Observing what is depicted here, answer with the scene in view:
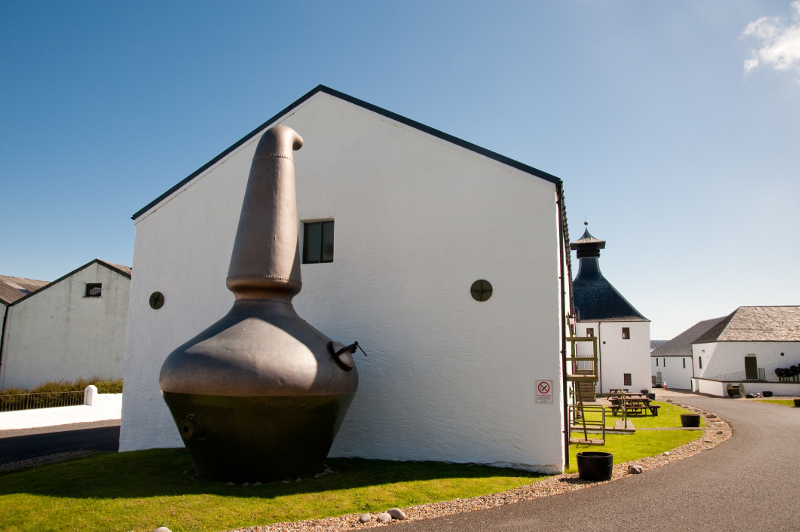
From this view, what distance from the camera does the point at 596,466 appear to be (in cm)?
900

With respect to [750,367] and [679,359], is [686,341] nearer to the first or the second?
[679,359]

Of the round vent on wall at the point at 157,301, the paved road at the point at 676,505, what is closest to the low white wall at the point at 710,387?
the paved road at the point at 676,505

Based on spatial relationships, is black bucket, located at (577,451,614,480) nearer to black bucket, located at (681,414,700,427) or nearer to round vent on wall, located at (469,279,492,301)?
round vent on wall, located at (469,279,492,301)

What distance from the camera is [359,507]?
7.51m

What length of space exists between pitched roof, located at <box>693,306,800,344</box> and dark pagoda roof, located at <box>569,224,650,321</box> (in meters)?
8.40

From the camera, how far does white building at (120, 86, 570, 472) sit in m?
10.2

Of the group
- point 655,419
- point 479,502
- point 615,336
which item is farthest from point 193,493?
point 615,336

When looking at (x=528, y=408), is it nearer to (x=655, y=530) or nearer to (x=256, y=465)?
(x=655, y=530)

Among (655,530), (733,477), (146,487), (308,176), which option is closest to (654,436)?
(733,477)

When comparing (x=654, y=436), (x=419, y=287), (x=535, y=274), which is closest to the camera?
(x=535, y=274)

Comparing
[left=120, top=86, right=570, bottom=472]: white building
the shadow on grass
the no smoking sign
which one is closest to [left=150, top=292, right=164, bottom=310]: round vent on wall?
[left=120, top=86, right=570, bottom=472]: white building

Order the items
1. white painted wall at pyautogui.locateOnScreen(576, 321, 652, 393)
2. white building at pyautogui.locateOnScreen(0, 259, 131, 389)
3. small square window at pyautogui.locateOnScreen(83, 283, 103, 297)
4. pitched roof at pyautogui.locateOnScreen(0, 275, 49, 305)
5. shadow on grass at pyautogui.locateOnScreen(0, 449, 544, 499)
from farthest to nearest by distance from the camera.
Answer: white painted wall at pyautogui.locateOnScreen(576, 321, 652, 393) < pitched roof at pyautogui.locateOnScreen(0, 275, 49, 305) < small square window at pyautogui.locateOnScreen(83, 283, 103, 297) < white building at pyautogui.locateOnScreen(0, 259, 131, 389) < shadow on grass at pyautogui.locateOnScreen(0, 449, 544, 499)

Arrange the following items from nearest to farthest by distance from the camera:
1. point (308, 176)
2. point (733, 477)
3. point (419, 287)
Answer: point (733, 477) → point (419, 287) → point (308, 176)

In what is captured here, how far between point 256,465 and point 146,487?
1707 millimetres
